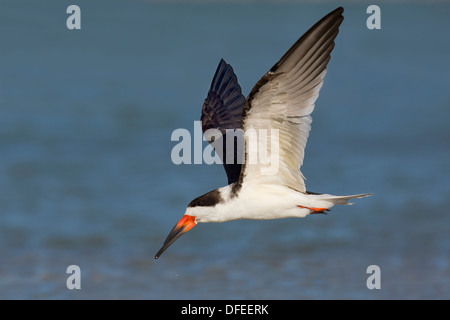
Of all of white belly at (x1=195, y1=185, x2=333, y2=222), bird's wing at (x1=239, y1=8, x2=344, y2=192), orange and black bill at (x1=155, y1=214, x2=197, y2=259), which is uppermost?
bird's wing at (x1=239, y1=8, x2=344, y2=192)

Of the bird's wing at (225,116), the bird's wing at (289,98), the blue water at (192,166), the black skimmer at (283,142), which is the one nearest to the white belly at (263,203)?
the black skimmer at (283,142)

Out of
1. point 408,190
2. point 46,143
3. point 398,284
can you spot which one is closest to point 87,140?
point 46,143

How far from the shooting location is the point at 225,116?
7211 millimetres

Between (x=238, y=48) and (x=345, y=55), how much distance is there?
194 centimetres

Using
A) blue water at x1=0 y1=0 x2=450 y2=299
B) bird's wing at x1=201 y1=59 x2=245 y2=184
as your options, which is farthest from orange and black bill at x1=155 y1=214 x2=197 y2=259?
blue water at x1=0 y1=0 x2=450 y2=299

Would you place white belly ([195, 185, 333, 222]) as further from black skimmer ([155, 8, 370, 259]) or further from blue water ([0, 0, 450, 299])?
blue water ([0, 0, 450, 299])

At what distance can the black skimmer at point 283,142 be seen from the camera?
17.3 ft

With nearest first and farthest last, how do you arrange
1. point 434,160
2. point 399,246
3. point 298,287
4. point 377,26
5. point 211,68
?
point 298,287
point 399,246
point 434,160
point 211,68
point 377,26

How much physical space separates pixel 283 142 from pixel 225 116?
1659 mm

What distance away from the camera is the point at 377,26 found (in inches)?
622

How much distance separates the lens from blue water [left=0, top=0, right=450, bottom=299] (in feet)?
27.6

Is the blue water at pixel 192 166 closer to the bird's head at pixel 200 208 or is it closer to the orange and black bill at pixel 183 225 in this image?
the orange and black bill at pixel 183 225

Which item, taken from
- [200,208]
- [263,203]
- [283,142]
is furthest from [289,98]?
[200,208]

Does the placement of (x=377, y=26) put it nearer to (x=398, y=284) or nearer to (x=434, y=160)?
(x=434, y=160)
